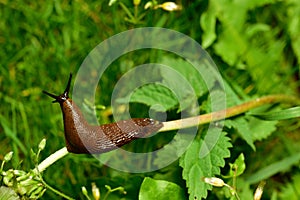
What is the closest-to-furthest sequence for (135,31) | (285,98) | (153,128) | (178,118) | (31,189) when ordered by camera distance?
1. (31,189)
2. (153,128)
3. (178,118)
4. (285,98)
5. (135,31)

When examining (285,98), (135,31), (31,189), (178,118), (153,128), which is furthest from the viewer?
(135,31)

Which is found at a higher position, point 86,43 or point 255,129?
point 86,43

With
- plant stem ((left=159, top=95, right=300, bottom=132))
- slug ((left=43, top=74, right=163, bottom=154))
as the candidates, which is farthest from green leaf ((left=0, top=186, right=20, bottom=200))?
plant stem ((left=159, top=95, right=300, bottom=132))

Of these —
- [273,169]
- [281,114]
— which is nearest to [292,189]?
[273,169]

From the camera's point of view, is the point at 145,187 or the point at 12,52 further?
the point at 12,52

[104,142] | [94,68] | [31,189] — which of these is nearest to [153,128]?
[104,142]

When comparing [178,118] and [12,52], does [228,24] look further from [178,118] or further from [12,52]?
[12,52]

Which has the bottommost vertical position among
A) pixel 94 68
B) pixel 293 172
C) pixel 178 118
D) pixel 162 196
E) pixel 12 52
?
pixel 293 172

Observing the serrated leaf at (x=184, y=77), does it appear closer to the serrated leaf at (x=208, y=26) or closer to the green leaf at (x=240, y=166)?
the serrated leaf at (x=208, y=26)
